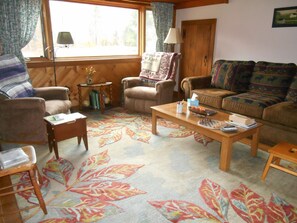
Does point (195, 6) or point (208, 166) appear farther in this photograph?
point (195, 6)

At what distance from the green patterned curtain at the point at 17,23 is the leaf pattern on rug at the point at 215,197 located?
3.18m

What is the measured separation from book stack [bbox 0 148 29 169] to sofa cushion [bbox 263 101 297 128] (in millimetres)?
2664

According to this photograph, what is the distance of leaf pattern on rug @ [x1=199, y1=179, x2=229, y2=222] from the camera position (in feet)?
6.35

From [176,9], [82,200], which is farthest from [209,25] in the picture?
[82,200]

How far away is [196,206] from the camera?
77.7 inches

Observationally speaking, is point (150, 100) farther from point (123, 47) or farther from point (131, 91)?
point (123, 47)

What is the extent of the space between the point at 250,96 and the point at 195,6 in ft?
8.25

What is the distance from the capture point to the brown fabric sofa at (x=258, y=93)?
2.86m

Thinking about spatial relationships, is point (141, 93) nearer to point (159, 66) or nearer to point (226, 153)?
point (159, 66)

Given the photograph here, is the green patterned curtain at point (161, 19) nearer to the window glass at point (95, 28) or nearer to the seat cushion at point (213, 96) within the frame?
the window glass at point (95, 28)

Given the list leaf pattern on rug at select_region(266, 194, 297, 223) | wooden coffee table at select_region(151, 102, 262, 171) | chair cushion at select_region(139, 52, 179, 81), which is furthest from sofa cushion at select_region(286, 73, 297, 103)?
chair cushion at select_region(139, 52, 179, 81)

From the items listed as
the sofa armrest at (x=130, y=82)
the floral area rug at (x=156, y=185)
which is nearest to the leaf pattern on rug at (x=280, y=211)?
the floral area rug at (x=156, y=185)

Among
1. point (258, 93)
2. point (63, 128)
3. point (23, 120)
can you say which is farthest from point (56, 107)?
point (258, 93)

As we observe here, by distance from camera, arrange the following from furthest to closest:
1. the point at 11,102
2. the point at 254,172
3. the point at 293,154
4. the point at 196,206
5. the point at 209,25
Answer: the point at 209,25
the point at 11,102
the point at 254,172
the point at 293,154
the point at 196,206
